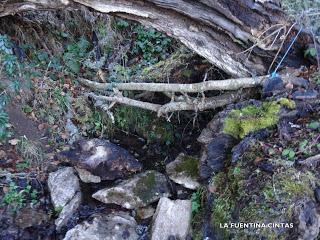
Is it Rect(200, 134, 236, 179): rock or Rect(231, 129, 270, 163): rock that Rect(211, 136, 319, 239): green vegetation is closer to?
Rect(231, 129, 270, 163): rock

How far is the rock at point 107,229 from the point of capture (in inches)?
142

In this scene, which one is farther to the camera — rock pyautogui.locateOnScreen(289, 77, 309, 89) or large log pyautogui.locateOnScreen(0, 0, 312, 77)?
large log pyautogui.locateOnScreen(0, 0, 312, 77)

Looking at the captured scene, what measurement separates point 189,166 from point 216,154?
0.75 metres

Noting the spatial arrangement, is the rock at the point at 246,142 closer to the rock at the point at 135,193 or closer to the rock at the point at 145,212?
the rock at the point at 135,193

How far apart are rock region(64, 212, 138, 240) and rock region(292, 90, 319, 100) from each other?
2284 millimetres

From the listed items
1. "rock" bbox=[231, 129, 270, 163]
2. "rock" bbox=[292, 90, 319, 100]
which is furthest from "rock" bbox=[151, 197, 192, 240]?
"rock" bbox=[292, 90, 319, 100]

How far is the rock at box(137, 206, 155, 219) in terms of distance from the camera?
159 inches

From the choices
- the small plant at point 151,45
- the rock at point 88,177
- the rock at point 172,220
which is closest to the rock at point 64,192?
the rock at point 88,177

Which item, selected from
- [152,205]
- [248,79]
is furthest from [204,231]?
[248,79]

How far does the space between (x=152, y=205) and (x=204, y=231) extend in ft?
3.07

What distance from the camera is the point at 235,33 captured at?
163 inches

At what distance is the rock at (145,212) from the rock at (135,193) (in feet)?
0.19

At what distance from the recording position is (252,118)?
3.58 meters

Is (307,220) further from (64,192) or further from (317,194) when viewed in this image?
(64,192)
